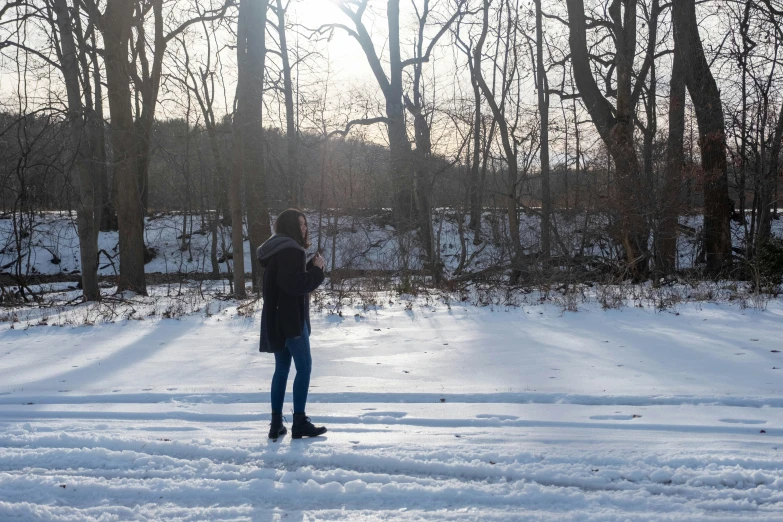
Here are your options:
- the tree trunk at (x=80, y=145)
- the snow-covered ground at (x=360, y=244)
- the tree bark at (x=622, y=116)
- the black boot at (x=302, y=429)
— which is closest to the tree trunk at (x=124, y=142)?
the snow-covered ground at (x=360, y=244)

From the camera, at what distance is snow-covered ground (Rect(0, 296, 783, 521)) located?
3938mm

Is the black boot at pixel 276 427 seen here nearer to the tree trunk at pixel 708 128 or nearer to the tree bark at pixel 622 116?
the tree bark at pixel 622 116

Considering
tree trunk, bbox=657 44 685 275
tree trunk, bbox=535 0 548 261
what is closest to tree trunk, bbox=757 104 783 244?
tree trunk, bbox=657 44 685 275

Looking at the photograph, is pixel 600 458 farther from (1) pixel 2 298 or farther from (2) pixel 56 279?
(2) pixel 56 279

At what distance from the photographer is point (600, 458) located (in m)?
4.44

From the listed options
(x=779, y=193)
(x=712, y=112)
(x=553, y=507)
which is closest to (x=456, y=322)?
(x=553, y=507)

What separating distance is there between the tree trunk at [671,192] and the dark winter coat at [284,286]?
1063cm

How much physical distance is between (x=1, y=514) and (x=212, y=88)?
684 inches

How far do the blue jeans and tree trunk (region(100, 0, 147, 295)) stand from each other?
10.7m

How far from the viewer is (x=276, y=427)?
201 inches

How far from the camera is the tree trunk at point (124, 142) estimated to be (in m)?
15.1

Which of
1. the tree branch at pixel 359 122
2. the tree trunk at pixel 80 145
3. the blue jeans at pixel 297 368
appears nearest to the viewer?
the blue jeans at pixel 297 368

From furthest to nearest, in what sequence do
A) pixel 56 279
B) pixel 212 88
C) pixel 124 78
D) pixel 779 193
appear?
1. pixel 56 279
2. pixel 212 88
3. pixel 779 193
4. pixel 124 78

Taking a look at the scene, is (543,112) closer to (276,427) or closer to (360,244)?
(360,244)
